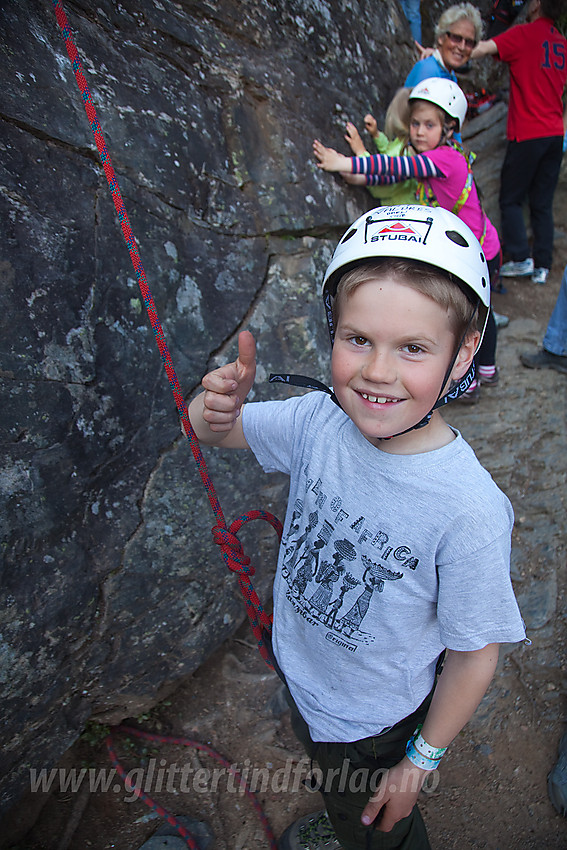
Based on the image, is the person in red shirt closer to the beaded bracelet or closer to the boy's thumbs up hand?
the boy's thumbs up hand

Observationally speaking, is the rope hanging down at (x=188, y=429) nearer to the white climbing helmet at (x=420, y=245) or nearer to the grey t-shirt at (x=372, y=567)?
the grey t-shirt at (x=372, y=567)

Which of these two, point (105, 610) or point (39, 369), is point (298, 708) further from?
point (39, 369)

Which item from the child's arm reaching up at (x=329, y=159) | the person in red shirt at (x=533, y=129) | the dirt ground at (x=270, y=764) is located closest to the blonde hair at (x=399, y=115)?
the child's arm reaching up at (x=329, y=159)

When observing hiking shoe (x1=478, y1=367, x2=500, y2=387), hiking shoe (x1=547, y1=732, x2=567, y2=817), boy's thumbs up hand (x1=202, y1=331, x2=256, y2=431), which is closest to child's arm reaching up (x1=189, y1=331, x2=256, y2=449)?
boy's thumbs up hand (x1=202, y1=331, x2=256, y2=431)

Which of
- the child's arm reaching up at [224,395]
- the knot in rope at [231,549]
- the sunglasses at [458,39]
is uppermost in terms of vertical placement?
the sunglasses at [458,39]

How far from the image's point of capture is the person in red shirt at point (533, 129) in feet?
14.1

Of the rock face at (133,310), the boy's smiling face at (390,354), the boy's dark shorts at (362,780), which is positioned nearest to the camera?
the boy's smiling face at (390,354)

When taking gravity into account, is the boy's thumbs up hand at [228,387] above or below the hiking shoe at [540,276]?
above

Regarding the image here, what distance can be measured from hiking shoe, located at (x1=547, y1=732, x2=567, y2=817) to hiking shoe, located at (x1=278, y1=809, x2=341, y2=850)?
3.25ft

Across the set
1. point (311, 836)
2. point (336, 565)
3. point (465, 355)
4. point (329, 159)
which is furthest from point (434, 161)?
point (311, 836)

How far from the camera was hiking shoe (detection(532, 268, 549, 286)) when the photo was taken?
5.13m

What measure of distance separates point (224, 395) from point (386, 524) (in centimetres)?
58

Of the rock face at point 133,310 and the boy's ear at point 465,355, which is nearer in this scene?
the boy's ear at point 465,355

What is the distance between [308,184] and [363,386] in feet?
6.31
